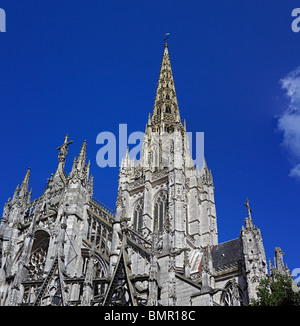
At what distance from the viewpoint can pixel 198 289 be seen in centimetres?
1560

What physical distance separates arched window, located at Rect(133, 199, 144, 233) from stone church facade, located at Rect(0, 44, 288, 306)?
174mm

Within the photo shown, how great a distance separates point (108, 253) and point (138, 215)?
1916 centimetres

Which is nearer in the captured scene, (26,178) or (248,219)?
(248,219)

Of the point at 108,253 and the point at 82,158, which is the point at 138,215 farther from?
the point at 108,253

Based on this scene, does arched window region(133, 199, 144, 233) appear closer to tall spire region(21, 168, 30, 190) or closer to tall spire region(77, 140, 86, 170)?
tall spire region(21, 168, 30, 190)

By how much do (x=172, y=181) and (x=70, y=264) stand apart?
713 inches

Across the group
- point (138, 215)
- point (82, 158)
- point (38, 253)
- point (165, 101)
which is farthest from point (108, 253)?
point (165, 101)

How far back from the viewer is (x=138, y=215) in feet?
122

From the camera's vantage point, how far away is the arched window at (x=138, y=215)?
36.4 m

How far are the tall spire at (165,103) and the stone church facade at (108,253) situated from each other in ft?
37.1

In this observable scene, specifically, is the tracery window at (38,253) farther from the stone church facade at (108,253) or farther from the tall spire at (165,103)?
the tall spire at (165,103)

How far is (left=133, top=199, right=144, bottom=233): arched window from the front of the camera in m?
36.4
